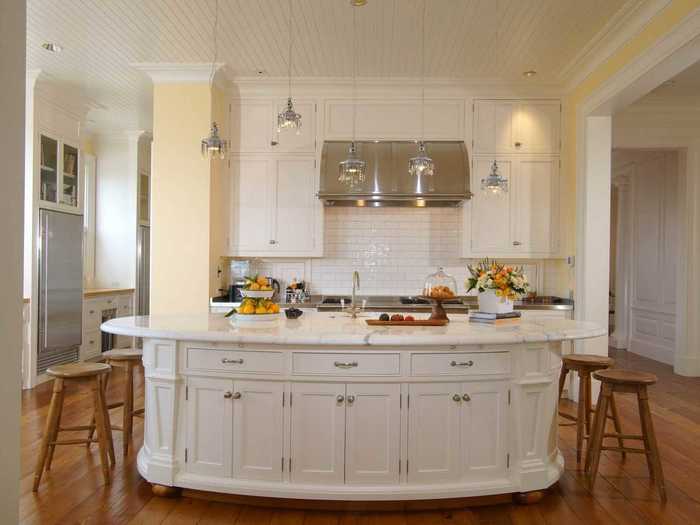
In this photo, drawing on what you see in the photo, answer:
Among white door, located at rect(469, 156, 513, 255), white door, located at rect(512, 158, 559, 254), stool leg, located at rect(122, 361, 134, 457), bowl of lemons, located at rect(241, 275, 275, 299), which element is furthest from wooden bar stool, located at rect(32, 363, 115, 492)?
white door, located at rect(512, 158, 559, 254)

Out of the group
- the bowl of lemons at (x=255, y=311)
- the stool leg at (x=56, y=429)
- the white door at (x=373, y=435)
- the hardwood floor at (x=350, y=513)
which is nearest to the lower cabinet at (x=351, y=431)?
the white door at (x=373, y=435)

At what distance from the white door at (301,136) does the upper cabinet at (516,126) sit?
1719 millimetres

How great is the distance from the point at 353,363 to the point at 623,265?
6.58m

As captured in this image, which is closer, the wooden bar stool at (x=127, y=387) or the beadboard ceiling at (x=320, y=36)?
the wooden bar stool at (x=127, y=387)

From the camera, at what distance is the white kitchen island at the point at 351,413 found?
2.53 m

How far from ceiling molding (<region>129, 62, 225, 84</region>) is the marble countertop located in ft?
9.19

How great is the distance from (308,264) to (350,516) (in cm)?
326

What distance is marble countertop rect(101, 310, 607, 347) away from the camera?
244cm

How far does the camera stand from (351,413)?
254 cm

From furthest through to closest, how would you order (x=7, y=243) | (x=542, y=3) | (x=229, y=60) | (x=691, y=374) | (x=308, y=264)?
(x=691, y=374)
(x=308, y=264)
(x=229, y=60)
(x=542, y=3)
(x=7, y=243)

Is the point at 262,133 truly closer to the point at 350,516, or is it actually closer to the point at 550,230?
the point at 550,230

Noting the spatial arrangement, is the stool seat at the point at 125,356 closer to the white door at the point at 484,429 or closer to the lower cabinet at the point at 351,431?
the lower cabinet at the point at 351,431

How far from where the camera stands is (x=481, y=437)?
2.58m

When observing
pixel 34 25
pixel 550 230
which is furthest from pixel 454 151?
pixel 34 25
